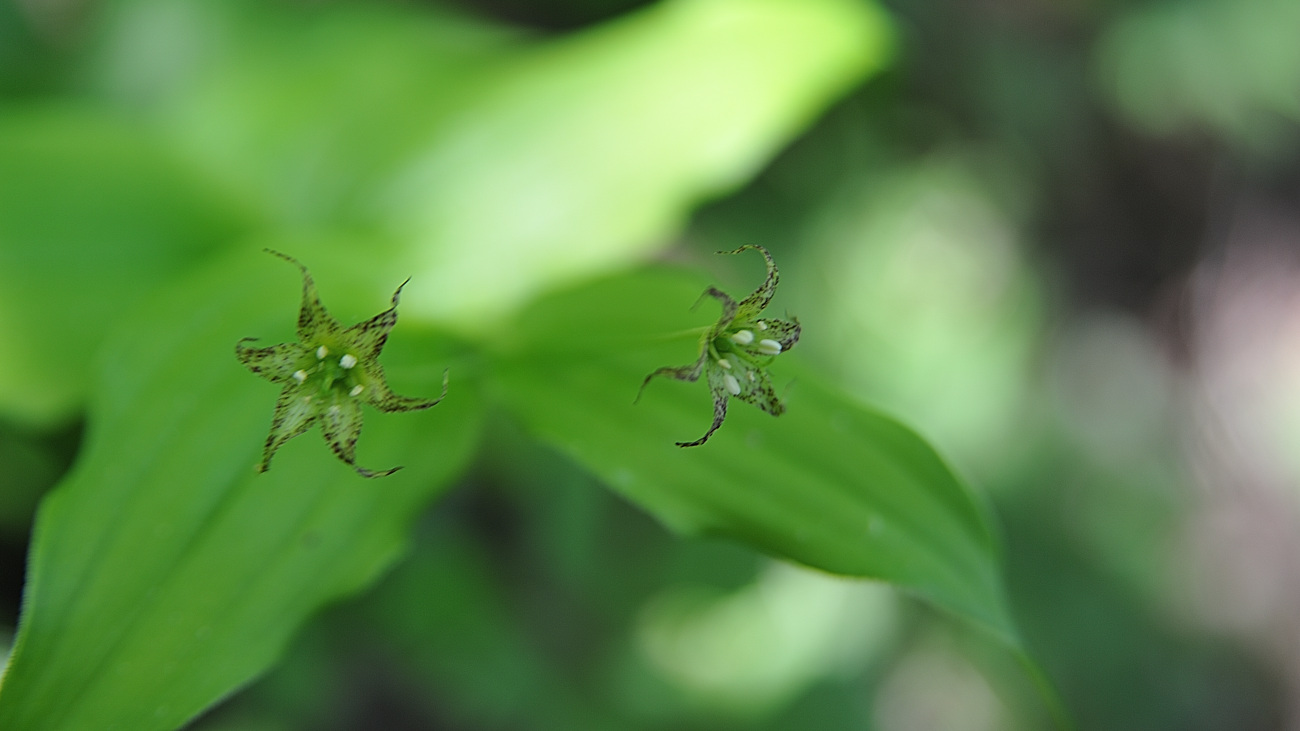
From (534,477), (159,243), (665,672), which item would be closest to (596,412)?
(159,243)

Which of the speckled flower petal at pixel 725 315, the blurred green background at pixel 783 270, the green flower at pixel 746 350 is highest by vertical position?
the speckled flower petal at pixel 725 315

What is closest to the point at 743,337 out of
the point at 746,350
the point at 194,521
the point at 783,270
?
the point at 746,350

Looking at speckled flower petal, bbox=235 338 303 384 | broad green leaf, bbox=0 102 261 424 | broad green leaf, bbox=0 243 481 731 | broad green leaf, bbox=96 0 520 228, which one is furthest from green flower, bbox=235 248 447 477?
broad green leaf, bbox=96 0 520 228

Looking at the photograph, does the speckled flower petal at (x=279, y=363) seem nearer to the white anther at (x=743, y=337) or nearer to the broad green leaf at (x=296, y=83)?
the white anther at (x=743, y=337)

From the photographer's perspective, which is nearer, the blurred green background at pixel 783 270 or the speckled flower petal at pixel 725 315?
the speckled flower petal at pixel 725 315

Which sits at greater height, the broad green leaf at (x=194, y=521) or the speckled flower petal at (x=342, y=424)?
the speckled flower petal at (x=342, y=424)

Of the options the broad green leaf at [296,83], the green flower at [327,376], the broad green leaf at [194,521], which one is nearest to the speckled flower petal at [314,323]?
the green flower at [327,376]

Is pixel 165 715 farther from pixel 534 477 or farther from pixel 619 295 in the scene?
pixel 534 477

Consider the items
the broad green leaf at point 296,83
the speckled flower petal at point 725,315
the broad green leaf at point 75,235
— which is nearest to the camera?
the speckled flower petal at point 725,315
